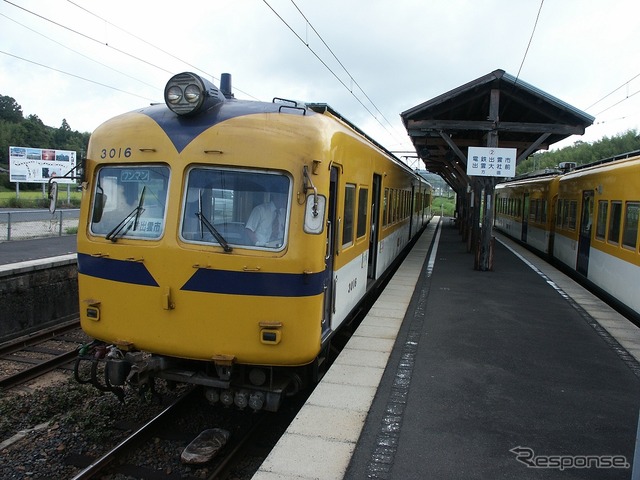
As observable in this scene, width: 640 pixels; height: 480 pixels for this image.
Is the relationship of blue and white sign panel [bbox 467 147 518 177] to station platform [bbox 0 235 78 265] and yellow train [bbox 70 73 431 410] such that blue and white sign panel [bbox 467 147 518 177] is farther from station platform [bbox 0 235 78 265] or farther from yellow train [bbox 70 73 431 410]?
station platform [bbox 0 235 78 265]

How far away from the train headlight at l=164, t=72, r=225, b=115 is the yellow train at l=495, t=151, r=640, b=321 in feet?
24.0

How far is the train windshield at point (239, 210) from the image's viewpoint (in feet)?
14.3

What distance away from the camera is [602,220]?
411 inches

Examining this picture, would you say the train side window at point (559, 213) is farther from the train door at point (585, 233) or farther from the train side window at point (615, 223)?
the train side window at point (615, 223)

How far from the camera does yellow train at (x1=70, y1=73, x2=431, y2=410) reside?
431cm

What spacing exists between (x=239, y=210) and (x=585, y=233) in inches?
388

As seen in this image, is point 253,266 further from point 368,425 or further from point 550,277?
point 550,277

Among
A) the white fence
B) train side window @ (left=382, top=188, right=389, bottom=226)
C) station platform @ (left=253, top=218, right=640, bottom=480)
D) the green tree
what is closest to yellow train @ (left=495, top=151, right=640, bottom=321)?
station platform @ (left=253, top=218, right=640, bottom=480)

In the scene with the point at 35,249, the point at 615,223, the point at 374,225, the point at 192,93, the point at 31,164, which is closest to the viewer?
the point at 192,93

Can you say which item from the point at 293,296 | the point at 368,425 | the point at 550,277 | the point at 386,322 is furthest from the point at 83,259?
the point at 550,277

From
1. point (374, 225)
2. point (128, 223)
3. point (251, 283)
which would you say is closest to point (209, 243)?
point (251, 283)

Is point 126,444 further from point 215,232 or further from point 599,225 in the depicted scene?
point 599,225

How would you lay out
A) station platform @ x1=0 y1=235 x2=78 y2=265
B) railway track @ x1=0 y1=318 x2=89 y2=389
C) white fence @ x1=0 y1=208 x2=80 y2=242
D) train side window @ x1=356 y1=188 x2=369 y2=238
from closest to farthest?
train side window @ x1=356 y1=188 x2=369 y2=238 → railway track @ x1=0 y1=318 x2=89 y2=389 → station platform @ x1=0 y1=235 x2=78 y2=265 → white fence @ x1=0 y1=208 x2=80 y2=242

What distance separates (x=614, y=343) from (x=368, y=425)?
13.6 feet
